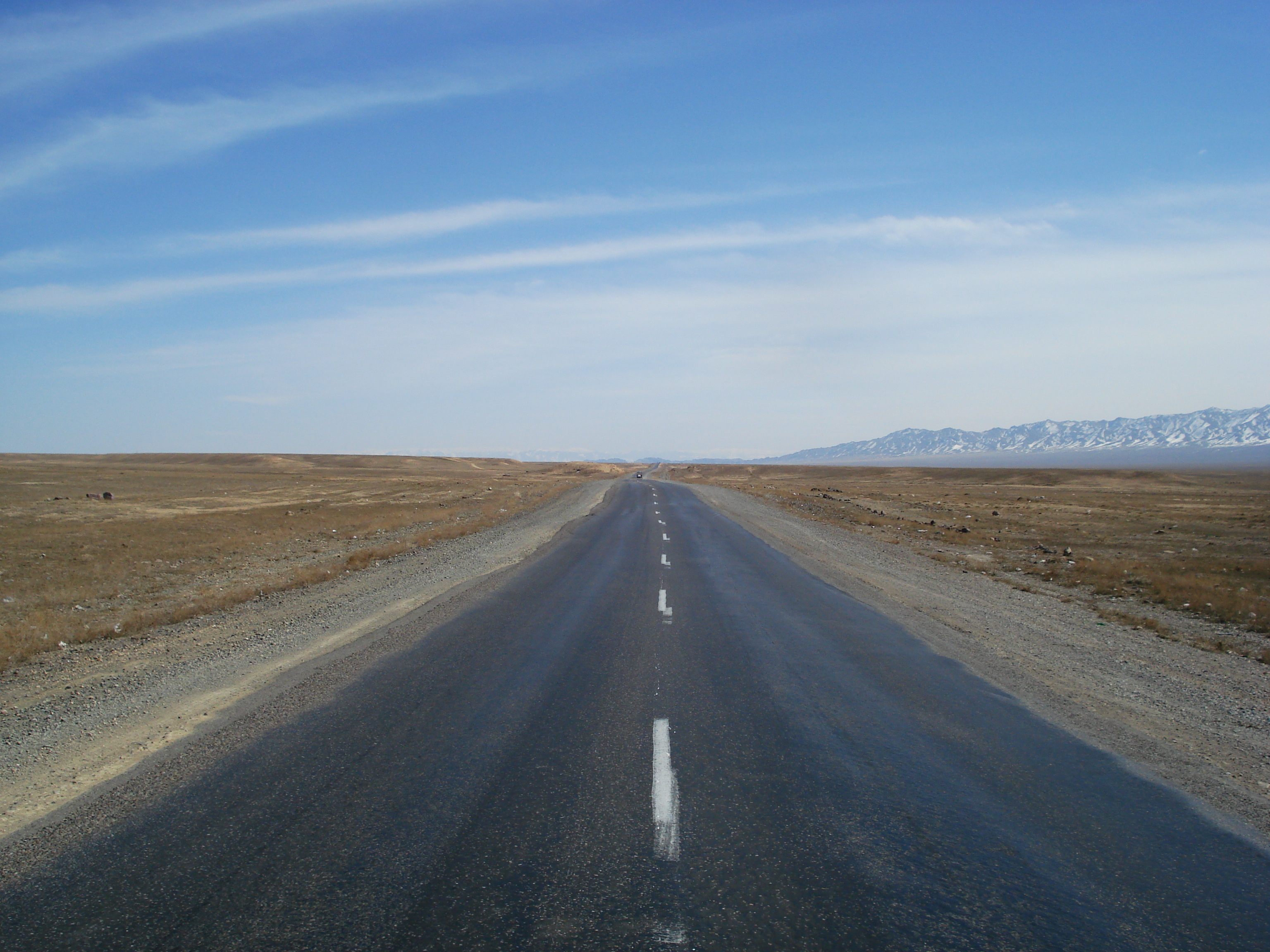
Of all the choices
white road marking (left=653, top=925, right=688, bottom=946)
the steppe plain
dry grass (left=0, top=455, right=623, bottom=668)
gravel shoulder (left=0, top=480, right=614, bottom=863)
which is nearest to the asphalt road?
white road marking (left=653, top=925, right=688, bottom=946)

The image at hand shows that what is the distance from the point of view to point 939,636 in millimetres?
11414

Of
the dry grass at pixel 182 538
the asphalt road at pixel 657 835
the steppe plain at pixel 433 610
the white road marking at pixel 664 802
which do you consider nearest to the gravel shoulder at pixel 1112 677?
the steppe plain at pixel 433 610

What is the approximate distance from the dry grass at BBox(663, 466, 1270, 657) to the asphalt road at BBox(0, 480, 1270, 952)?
884 cm

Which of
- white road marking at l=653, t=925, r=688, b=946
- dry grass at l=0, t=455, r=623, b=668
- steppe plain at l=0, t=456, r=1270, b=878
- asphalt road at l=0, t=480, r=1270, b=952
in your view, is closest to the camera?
white road marking at l=653, t=925, r=688, b=946

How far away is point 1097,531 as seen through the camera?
33688 millimetres

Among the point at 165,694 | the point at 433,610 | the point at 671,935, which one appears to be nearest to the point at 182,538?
the point at 433,610

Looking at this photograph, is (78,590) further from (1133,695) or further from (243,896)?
(1133,695)

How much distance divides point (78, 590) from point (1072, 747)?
65.0ft

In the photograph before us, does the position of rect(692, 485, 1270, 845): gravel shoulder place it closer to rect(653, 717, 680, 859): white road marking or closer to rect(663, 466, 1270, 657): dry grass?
rect(663, 466, 1270, 657): dry grass

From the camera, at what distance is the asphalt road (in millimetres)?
3869

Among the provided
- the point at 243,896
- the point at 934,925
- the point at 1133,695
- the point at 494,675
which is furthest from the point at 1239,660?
the point at 243,896

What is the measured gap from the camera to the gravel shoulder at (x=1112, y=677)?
250 inches

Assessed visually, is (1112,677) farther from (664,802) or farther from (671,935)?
(671,935)

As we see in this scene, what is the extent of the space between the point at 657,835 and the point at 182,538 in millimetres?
28167
